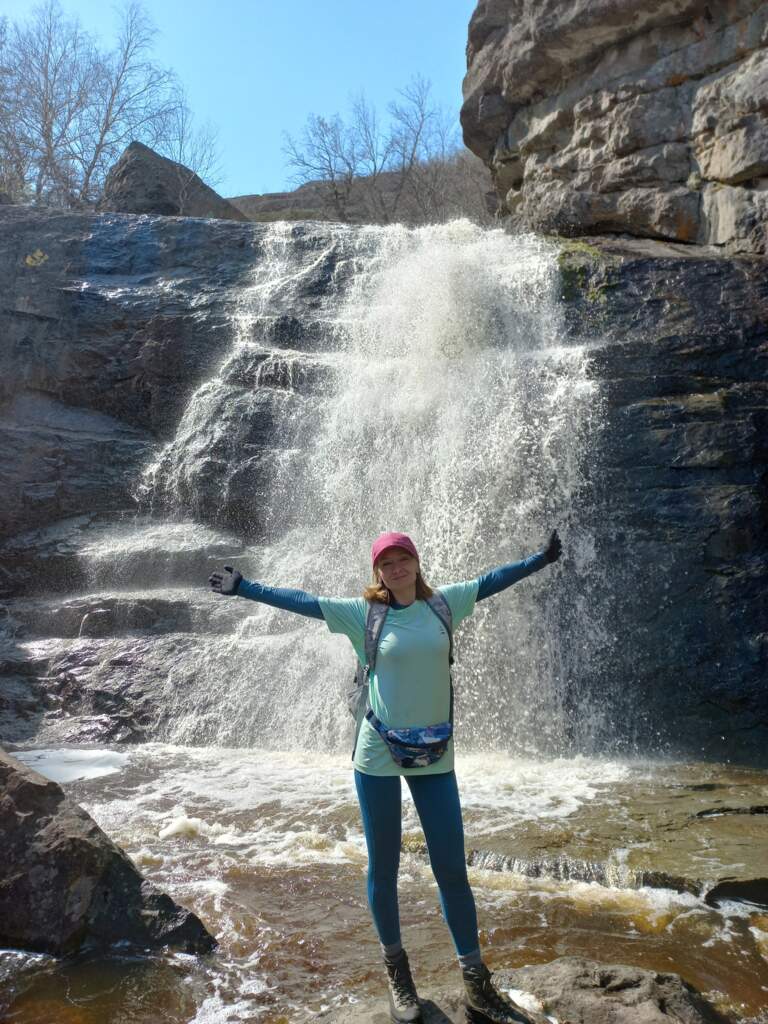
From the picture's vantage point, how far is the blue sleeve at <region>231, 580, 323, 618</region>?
3283 mm

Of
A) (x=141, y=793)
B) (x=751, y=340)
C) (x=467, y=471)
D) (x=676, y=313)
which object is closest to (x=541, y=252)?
(x=676, y=313)

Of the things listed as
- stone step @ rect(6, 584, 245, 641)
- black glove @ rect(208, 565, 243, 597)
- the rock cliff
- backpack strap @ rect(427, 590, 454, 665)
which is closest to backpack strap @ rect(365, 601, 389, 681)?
backpack strap @ rect(427, 590, 454, 665)

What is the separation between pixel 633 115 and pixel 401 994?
1444 centimetres

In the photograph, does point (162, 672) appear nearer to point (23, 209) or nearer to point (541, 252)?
point (541, 252)

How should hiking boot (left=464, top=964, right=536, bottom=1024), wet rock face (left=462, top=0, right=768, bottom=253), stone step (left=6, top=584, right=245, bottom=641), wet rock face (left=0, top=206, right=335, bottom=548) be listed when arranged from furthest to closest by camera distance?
wet rock face (left=462, top=0, right=768, bottom=253) → wet rock face (left=0, top=206, right=335, bottom=548) → stone step (left=6, top=584, right=245, bottom=641) → hiking boot (left=464, top=964, right=536, bottom=1024)

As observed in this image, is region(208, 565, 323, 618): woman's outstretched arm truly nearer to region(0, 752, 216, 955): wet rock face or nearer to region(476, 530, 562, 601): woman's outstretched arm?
region(476, 530, 562, 601): woman's outstretched arm

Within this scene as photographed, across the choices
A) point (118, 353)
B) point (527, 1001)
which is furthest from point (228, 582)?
point (118, 353)

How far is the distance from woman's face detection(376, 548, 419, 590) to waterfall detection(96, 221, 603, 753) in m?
5.43

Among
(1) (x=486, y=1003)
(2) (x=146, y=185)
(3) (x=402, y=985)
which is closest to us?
(1) (x=486, y=1003)

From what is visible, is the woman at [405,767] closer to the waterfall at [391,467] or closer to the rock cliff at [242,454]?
the waterfall at [391,467]

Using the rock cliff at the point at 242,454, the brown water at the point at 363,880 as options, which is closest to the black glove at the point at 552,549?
the brown water at the point at 363,880

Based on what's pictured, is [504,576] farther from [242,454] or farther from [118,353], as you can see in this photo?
[118,353]

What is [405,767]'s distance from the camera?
3.04 metres

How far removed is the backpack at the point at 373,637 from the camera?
321cm
